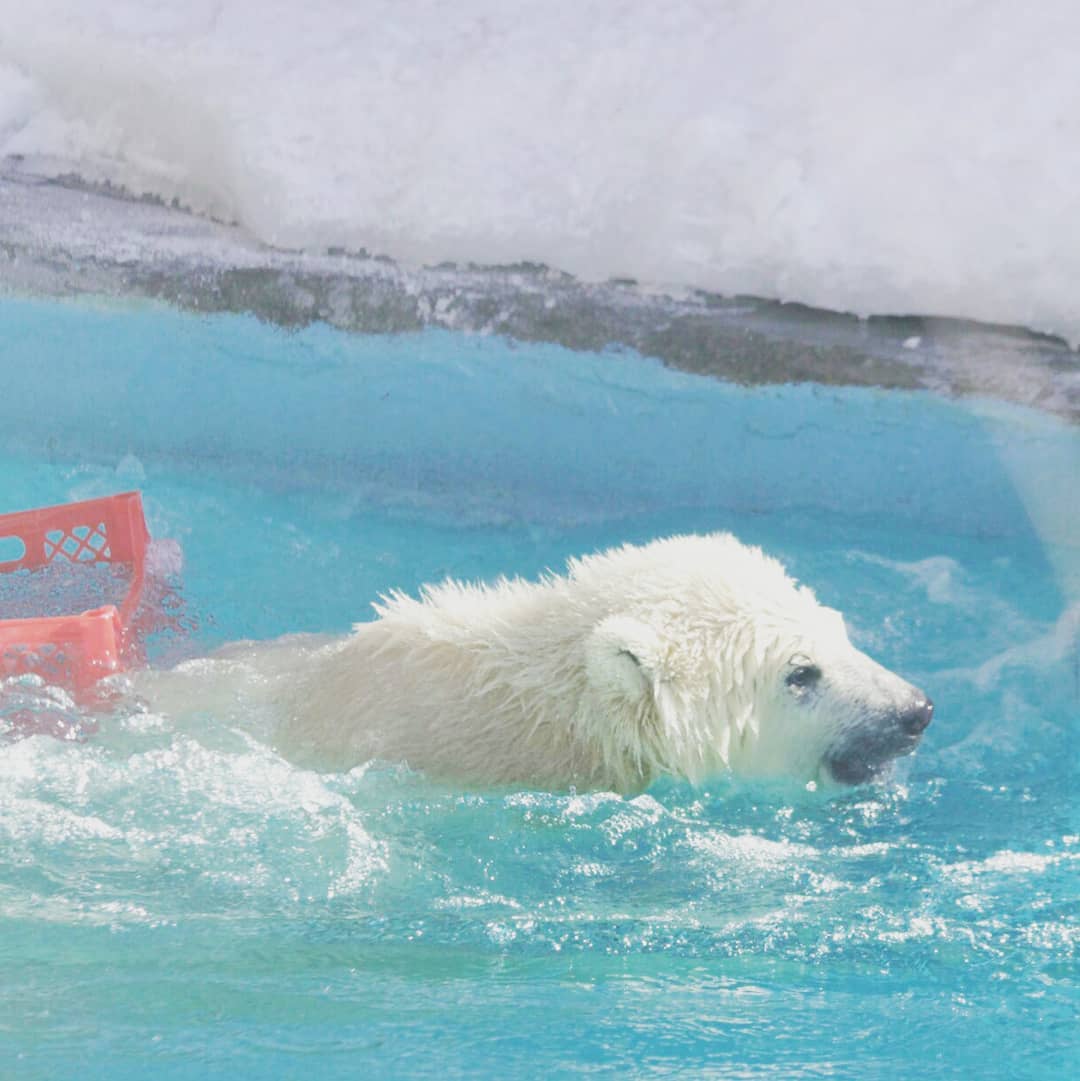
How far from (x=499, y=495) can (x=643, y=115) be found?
159cm

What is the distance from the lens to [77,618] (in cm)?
389

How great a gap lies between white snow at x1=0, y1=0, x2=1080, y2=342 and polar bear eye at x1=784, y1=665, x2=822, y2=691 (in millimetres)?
2147

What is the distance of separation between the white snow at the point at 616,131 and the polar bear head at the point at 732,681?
2117 mm

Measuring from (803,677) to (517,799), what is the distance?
0.73 metres

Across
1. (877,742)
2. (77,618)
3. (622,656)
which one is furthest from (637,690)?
(77,618)

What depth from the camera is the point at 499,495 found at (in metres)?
5.58

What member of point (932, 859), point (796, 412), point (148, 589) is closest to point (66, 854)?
point (148, 589)

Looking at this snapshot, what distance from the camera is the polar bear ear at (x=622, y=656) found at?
10.8ft

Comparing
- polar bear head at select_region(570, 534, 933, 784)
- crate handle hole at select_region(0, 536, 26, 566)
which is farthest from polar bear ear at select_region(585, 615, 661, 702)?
crate handle hole at select_region(0, 536, 26, 566)

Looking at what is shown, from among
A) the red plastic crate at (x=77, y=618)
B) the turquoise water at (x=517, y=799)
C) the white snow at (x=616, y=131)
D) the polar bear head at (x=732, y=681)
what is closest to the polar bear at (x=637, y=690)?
the polar bear head at (x=732, y=681)

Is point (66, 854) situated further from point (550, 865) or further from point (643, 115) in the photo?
point (643, 115)

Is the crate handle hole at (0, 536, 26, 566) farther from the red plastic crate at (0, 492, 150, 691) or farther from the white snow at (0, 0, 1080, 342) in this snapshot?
the white snow at (0, 0, 1080, 342)

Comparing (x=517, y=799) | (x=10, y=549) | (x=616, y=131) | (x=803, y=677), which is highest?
(x=616, y=131)

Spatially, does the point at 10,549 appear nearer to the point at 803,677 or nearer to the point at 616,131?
the point at 616,131
